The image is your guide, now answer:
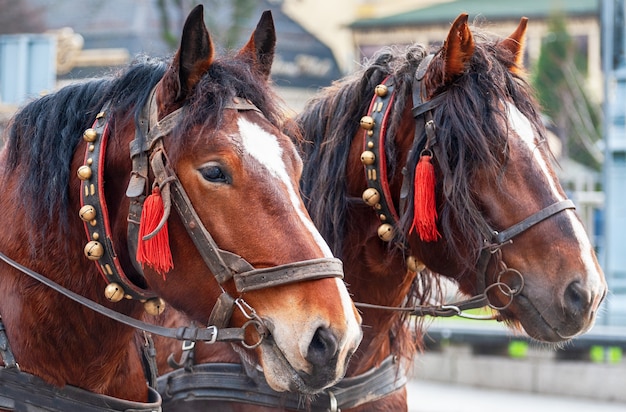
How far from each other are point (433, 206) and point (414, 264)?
1.05 feet

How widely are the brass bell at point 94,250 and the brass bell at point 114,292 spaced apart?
96 mm

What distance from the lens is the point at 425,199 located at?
3.25 meters

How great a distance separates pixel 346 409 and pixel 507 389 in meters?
5.19

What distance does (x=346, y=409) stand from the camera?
354cm

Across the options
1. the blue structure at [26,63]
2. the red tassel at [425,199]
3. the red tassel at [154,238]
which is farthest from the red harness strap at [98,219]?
the blue structure at [26,63]

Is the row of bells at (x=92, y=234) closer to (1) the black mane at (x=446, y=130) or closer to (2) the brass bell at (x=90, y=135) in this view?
(2) the brass bell at (x=90, y=135)

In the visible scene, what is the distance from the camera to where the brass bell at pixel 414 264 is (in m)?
3.48

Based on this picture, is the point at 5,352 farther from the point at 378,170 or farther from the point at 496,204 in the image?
the point at 496,204

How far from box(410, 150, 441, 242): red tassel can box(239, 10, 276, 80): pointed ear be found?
0.67 m

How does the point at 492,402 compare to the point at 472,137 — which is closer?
the point at 472,137

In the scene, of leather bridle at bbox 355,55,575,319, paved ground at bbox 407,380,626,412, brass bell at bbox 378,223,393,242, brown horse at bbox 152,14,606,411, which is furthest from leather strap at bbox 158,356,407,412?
paved ground at bbox 407,380,626,412

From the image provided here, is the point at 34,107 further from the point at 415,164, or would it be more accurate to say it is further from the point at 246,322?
the point at 415,164

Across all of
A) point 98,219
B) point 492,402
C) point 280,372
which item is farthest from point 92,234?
point 492,402

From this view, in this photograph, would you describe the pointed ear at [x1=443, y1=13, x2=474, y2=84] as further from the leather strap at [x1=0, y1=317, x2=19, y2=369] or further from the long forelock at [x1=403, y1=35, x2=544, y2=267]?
the leather strap at [x1=0, y1=317, x2=19, y2=369]
